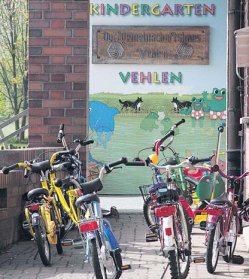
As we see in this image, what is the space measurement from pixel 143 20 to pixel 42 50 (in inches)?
170

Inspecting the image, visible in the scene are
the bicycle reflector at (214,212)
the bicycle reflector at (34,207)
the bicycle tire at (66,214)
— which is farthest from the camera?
the bicycle tire at (66,214)

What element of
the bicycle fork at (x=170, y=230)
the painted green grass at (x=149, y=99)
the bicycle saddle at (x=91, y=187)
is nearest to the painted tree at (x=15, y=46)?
the painted green grass at (x=149, y=99)

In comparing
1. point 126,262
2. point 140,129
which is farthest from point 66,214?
point 140,129

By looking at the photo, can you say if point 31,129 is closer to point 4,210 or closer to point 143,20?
point 4,210

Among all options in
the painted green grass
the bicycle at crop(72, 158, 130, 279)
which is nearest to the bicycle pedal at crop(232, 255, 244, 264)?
the bicycle at crop(72, 158, 130, 279)

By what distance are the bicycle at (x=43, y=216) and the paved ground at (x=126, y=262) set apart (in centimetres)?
17

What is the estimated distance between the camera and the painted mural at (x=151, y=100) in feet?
54.9

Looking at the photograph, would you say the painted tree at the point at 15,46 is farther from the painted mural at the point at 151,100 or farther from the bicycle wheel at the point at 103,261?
the bicycle wheel at the point at 103,261

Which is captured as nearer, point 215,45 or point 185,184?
point 185,184

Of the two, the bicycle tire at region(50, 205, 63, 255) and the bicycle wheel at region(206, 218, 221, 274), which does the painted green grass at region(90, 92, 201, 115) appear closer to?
the bicycle tire at region(50, 205, 63, 255)

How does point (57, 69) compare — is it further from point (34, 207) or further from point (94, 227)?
point (94, 227)

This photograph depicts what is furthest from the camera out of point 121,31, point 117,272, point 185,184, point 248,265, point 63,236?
point 121,31

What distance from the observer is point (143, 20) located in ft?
55.0


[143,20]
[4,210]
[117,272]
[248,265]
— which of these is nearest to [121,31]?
[143,20]
